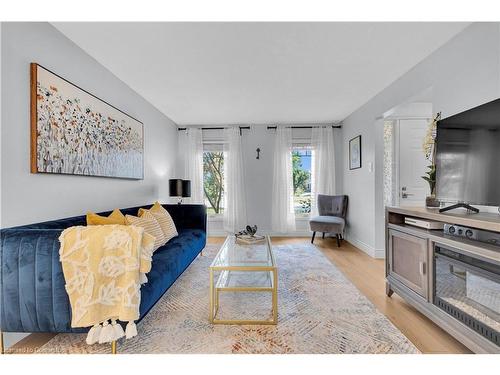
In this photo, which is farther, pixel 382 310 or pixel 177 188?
pixel 177 188

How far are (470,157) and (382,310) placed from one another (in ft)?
4.42

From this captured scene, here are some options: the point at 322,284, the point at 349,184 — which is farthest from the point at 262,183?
the point at 322,284

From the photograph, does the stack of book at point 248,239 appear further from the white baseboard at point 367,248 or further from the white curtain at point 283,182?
the white curtain at point 283,182

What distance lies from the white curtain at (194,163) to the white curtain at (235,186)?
1.85 ft

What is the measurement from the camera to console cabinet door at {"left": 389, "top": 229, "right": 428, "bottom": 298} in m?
1.86

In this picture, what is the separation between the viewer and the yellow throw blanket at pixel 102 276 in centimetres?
139

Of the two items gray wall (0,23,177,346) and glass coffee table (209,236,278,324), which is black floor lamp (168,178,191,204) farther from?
glass coffee table (209,236,278,324)

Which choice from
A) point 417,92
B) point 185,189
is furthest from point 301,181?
point 417,92

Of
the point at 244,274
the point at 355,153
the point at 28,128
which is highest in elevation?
the point at 355,153

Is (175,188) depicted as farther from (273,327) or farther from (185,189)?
(273,327)

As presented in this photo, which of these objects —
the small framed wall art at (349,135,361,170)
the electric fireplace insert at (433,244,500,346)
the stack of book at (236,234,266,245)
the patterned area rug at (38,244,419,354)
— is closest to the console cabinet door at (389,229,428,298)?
the electric fireplace insert at (433,244,500,346)

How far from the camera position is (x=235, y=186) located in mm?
4957

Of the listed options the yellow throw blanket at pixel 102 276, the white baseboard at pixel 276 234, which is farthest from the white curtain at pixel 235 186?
the yellow throw blanket at pixel 102 276
